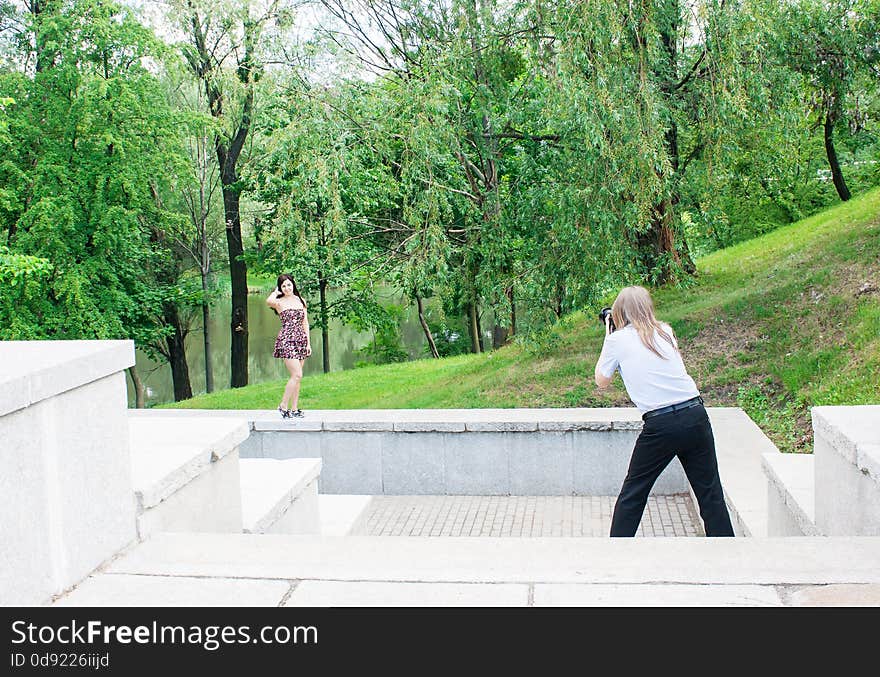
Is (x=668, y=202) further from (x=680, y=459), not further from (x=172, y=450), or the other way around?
(x=172, y=450)

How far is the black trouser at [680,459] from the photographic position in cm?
454

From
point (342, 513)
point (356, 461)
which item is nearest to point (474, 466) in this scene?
point (356, 461)

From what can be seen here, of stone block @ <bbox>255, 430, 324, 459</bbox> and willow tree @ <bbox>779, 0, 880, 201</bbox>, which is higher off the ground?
willow tree @ <bbox>779, 0, 880, 201</bbox>

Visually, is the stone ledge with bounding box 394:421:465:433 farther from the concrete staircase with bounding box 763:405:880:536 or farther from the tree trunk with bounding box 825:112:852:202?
the tree trunk with bounding box 825:112:852:202

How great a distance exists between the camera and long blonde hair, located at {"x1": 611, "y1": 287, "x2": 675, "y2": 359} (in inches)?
179

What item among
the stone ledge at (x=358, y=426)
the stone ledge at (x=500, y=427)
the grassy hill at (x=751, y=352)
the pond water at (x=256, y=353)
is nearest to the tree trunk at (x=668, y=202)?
the grassy hill at (x=751, y=352)

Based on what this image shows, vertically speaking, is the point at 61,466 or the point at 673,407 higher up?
the point at 61,466

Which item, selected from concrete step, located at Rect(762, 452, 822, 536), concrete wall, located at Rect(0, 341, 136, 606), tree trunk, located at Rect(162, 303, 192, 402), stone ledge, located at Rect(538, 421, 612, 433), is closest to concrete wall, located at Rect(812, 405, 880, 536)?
concrete step, located at Rect(762, 452, 822, 536)

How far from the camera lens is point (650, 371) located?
453cm

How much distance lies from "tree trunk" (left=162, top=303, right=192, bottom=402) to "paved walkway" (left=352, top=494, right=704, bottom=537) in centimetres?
1735

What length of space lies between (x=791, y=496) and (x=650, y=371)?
2.97 feet

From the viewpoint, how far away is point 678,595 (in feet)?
8.87

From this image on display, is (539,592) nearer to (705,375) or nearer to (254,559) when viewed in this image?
(254,559)

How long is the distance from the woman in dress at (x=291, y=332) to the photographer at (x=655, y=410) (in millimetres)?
4900
